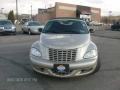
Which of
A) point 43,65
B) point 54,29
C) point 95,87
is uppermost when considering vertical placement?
point 54,29

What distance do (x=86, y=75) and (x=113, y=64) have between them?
2.35 meters

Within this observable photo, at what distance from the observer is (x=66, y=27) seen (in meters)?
8.77

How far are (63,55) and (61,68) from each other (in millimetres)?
353

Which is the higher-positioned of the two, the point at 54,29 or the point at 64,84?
the point at 54,29

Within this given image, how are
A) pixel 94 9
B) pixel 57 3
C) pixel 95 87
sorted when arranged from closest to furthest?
pixel 95 87 < pixel 57 3 < pixel 94 9

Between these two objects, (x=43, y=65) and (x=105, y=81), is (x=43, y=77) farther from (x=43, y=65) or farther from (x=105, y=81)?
(x=105, y=81)

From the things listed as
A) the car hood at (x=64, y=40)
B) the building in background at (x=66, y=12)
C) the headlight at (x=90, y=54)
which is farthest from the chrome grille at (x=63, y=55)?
the building in background at (x=66, y=12)

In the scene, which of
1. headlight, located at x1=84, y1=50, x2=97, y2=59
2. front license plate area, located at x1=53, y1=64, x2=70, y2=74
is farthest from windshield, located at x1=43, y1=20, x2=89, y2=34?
front license plate area, located at x1=53, y1=64, x2=70, y2=74

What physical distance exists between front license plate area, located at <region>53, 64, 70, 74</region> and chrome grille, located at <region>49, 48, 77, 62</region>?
0.17 meters

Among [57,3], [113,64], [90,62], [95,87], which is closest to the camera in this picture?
[95,87]

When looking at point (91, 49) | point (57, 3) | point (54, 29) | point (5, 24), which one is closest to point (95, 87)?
point (91, 49)

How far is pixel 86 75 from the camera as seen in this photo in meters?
7.35

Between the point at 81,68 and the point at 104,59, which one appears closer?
the point at 81,68

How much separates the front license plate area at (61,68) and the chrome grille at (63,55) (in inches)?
6.8
